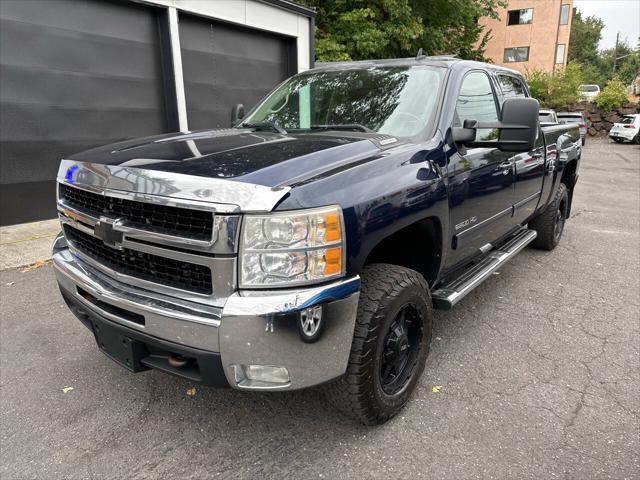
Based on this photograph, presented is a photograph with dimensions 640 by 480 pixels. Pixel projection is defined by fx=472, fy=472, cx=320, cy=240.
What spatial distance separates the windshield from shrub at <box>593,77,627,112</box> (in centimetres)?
2786

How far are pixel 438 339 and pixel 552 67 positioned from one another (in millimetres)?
39400

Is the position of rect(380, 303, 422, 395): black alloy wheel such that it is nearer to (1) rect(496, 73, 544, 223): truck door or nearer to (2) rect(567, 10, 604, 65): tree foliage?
(1) rect(496, 73, 544, 223): truck door

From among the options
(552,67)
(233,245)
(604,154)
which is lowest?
(604,154)

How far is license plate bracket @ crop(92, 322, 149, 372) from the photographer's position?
2156 mm

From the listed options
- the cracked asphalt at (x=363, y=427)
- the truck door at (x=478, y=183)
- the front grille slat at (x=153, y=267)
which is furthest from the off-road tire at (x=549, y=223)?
the front grille slat at (x=153, y=267)

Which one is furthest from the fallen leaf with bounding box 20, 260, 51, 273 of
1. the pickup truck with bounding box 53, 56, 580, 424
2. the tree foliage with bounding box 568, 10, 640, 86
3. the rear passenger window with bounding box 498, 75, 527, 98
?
the tree foliage with bounding box 568, 10, 640, 86

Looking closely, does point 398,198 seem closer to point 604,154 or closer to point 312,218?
point 312,218

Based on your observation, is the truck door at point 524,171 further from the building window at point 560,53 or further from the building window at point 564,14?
the building window at point 564,14

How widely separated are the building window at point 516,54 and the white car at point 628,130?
590 inches

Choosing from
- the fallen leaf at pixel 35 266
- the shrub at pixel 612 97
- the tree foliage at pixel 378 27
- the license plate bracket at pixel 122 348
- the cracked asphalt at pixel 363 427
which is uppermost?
the tree foliage at pixel 378 27

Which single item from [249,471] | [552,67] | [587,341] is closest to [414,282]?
[249,471]

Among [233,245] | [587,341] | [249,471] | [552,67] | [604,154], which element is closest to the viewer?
[233,245]

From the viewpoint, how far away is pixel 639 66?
2426 inches

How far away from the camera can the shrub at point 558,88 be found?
26.9 m
